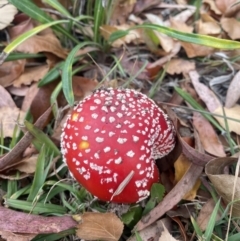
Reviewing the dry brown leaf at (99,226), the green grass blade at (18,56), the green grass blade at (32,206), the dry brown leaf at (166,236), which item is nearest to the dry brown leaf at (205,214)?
the dry brown leaf at (166,236)

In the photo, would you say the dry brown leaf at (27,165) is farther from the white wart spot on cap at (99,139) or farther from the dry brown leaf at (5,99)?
the white wart spot on cap at (99,139)

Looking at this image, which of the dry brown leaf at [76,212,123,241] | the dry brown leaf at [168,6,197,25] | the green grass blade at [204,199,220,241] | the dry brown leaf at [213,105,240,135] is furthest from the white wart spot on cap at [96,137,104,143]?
the dry brown leaf at [168,6,197,25]

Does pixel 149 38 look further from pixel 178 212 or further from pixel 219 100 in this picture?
pixel 178 212

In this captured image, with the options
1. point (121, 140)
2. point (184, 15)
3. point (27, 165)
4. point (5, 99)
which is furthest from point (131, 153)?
point (184, 15)

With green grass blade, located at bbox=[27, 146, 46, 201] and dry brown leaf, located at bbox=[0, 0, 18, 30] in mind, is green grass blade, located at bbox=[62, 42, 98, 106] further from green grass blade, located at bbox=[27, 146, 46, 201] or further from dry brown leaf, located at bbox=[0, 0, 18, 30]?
dry brown leaf, located at bbox=[0, 0, 18, 30]

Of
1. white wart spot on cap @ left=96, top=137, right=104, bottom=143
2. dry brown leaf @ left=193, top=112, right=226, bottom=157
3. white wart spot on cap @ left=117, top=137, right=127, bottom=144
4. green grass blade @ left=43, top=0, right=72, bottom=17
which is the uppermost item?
green grass blade @ left=43, top=0, right=72, bottom=17

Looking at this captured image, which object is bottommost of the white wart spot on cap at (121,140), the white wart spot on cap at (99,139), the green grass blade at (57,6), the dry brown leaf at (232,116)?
the dry brown leaf at (232,116)
